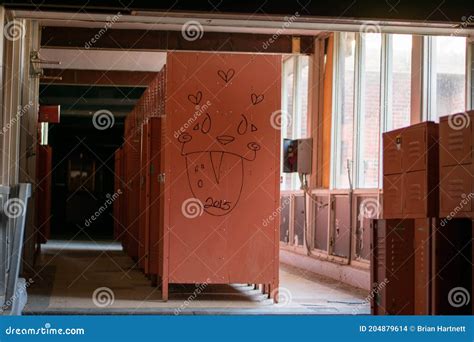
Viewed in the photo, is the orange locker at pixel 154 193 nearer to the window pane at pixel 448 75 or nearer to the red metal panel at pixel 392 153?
the red metal panel at pixel 392 153

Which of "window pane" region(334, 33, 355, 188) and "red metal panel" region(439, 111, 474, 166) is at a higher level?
"window pane" region(334, 33, 355, 188)

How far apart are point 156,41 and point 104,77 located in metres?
3.88

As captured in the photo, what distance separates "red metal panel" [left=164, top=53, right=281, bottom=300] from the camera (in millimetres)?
7809

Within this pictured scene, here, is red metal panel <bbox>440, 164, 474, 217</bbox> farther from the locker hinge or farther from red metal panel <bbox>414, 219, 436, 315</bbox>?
the locker hinge

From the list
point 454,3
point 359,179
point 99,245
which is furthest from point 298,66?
point 454,3

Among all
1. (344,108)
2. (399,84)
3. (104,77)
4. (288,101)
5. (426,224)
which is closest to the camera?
(426,224)

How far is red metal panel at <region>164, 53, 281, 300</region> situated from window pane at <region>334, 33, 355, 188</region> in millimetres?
3602

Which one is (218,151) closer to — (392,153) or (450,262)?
(392,153)

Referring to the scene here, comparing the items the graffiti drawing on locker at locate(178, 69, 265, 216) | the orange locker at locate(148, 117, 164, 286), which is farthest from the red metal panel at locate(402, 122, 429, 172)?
the orange locker at locate(148, 117, 164, 286)

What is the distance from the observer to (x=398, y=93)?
9.65 m

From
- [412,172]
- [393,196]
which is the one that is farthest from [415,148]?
[393,196]

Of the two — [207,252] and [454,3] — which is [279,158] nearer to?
[207,252]

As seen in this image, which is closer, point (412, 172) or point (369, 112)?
point (412, 172)

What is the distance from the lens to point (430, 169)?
6.31 metres
